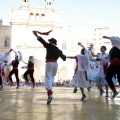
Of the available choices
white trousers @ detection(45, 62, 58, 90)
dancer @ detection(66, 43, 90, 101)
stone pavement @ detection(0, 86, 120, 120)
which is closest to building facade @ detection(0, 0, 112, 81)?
dancer @ detection(66, 43, 90, 101)

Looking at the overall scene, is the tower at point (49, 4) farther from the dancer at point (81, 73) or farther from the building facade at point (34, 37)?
the dancer at point (81, 73)

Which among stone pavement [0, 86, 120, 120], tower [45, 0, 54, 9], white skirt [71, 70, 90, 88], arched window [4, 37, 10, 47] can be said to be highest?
tower [45, 0, 54, 9]

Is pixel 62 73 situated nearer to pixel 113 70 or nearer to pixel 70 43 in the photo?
pixel 70 43

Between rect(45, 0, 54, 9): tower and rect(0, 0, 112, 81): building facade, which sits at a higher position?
rect(45, 0, 54, 9): tower

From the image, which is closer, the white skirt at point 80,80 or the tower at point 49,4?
the white skirt at point 80,80

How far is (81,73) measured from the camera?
27.3 feet

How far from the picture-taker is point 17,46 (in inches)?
1996

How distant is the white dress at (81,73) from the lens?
26.8ft

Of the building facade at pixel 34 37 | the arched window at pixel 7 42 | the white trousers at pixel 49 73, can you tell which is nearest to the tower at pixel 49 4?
the building facade at pixel 34 37

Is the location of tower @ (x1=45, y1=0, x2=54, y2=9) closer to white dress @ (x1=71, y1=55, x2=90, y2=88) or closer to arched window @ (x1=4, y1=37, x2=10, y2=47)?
arched window @ (x1=4, y1=37, x2=10, y2=47)

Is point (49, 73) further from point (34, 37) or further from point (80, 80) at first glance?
point (34, 37)

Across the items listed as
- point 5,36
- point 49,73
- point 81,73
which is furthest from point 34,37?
point 49,73

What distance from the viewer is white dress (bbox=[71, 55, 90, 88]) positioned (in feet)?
26.8

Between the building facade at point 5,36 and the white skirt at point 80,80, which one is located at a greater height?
the building facade at point 5,36
